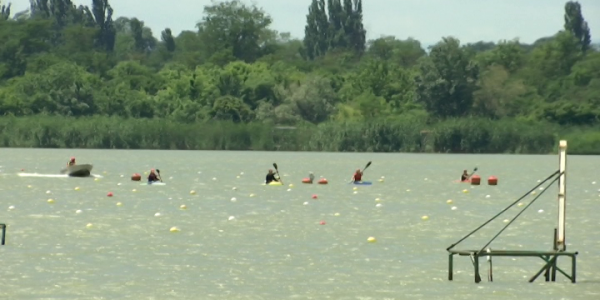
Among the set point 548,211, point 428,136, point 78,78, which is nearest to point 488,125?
point 428,136

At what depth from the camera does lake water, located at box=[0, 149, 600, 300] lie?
2995cm

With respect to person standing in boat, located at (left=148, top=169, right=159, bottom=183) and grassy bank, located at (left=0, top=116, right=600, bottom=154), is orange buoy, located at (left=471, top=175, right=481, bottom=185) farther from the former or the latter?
grassy bank, located at (left=0, top=116, right=600, bottom=154)

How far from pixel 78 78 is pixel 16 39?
28.0 meters

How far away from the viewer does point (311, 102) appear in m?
164

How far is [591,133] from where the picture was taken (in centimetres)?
14825

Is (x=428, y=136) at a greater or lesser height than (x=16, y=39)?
lesser

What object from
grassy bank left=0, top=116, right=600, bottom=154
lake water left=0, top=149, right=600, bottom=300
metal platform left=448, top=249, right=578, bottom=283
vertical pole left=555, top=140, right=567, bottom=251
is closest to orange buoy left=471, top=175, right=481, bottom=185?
lake water left=0, top=149, right=600, bottom=300

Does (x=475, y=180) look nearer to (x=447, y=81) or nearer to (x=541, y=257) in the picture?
(x=541, y=257)

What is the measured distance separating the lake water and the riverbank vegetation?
63069 millimetres

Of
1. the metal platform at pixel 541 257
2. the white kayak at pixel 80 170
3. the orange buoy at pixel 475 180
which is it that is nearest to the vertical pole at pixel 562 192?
the metal platform at pixel 541 257

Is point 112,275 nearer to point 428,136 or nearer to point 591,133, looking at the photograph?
point 428,136

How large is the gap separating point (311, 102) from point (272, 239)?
124 meters

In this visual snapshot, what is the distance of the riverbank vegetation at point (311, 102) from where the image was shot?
468 ft

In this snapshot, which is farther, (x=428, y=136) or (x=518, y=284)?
(x=428, y=136)
